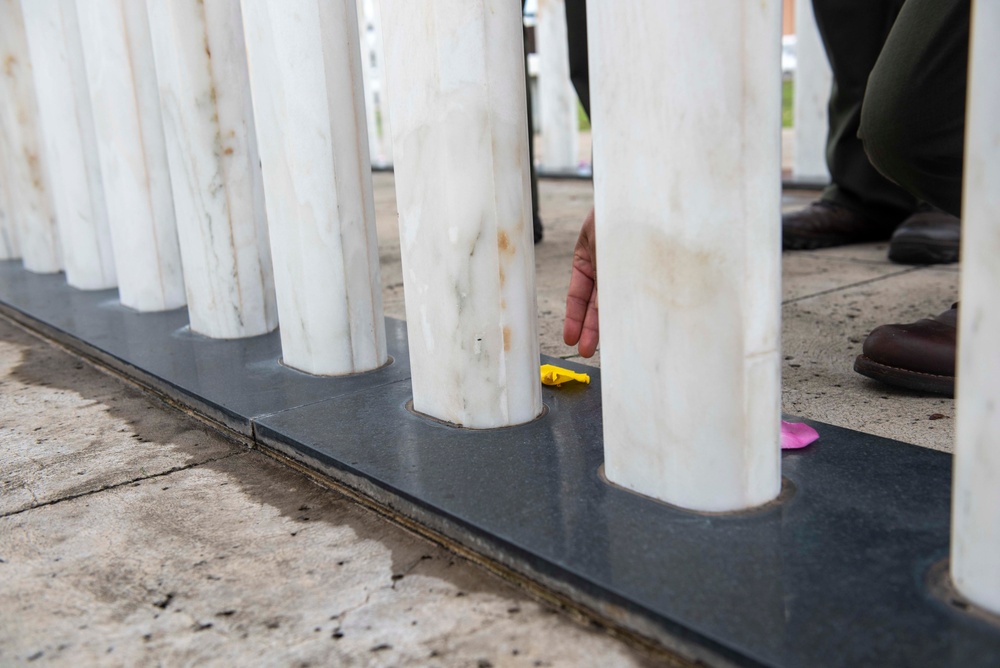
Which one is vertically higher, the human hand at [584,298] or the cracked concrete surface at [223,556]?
the human hand at [584,298]

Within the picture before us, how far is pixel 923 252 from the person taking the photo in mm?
2484

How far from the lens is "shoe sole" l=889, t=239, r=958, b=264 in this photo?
2.46 metres

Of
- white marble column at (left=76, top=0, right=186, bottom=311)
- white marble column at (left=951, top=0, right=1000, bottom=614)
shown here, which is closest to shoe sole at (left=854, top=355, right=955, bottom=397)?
white marble column at (left=951, top=0, right=1000, bottom=614)

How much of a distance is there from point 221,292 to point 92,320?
474 mm

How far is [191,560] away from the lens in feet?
3.51

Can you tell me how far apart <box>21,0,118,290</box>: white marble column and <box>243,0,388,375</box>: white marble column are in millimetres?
1081

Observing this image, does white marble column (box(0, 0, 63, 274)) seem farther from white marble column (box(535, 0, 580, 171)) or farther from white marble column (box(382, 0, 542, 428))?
white marble column (box(535, 0, 580, 171))

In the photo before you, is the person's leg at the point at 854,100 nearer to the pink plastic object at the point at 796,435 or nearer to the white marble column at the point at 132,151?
the pink plastic object at the point at 796,435

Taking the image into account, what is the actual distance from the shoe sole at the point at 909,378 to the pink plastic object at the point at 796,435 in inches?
14.1

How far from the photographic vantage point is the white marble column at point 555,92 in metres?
5.29

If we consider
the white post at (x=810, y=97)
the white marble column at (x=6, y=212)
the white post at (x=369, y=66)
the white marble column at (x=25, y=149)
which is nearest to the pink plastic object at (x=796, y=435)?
the white marble column at (x=25, y=149)

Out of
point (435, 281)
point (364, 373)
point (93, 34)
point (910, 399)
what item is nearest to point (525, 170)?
point (435, 281)

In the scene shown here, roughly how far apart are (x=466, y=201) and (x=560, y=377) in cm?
39

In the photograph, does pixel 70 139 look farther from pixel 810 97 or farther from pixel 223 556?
pixel 810 97
